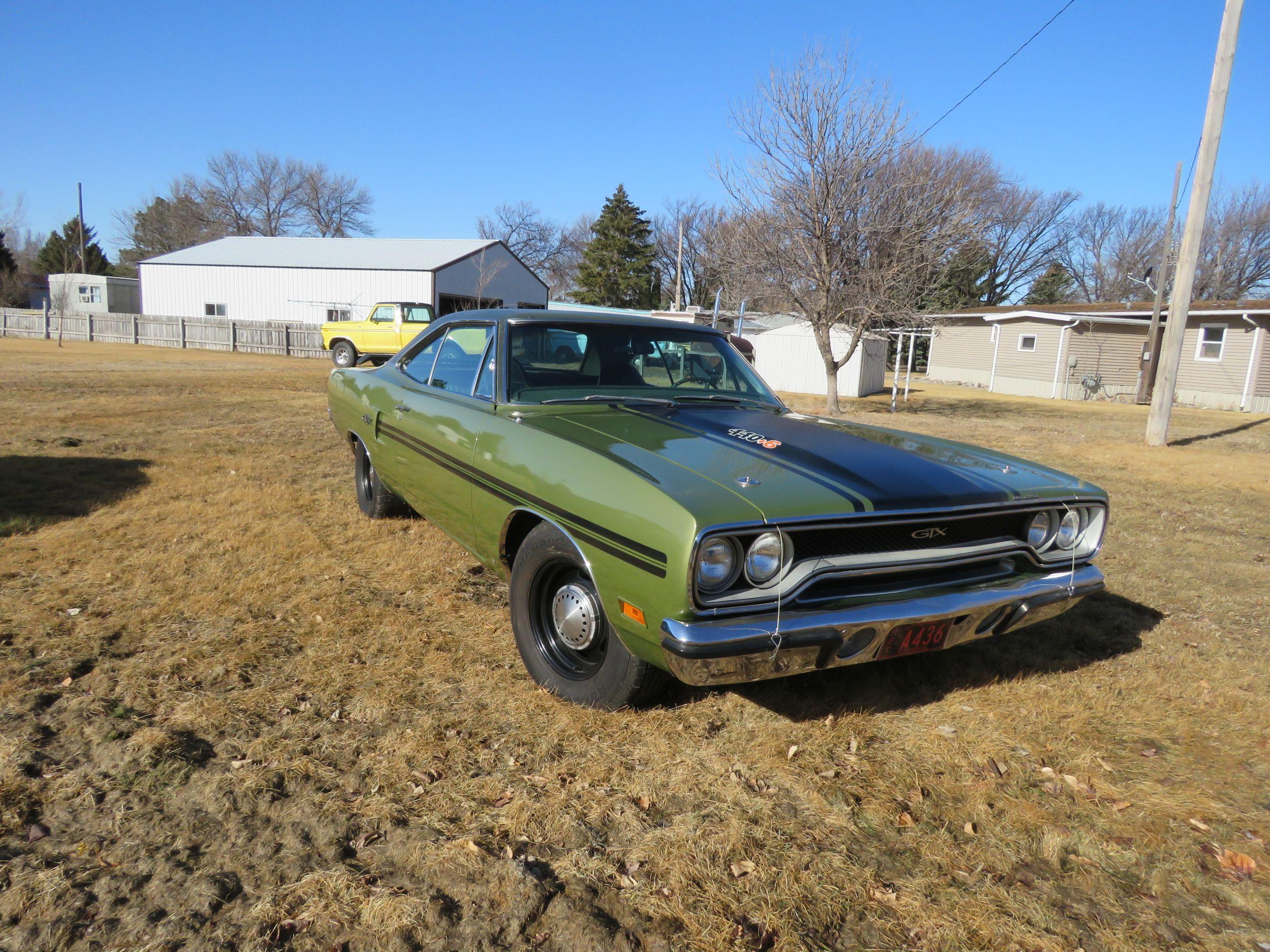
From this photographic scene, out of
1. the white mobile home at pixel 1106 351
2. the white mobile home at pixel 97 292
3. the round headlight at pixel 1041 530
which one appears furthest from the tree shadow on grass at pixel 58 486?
the white mobile home at pixel 97 292

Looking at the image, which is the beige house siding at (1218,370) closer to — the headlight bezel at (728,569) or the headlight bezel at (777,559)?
the headlight bezel at (777,559)

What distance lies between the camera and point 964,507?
267 centimetres

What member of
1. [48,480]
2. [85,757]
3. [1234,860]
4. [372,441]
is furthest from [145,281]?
[1234,860]

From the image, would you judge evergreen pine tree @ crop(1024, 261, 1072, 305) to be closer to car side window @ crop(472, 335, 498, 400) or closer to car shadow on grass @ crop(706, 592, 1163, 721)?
car shadow on grass @ crop(706, 592, 1163, 721)

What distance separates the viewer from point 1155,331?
2150cm

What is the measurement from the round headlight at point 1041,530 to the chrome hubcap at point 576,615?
1687mm

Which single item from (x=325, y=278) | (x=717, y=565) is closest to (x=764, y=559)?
(x=717, y=565)

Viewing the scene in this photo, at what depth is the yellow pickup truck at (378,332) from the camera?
20.3 metres

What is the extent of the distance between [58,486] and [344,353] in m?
15.7

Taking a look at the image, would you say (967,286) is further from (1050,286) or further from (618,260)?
(618,260)

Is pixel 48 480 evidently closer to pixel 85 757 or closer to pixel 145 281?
pixel 85 757

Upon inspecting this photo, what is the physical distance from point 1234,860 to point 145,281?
137 feet

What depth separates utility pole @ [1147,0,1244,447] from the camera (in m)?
10.4

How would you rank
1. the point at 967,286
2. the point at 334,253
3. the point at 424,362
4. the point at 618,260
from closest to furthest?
the point at 424,362, the point at 334,253, the point at 967,286, the point at 618,260
